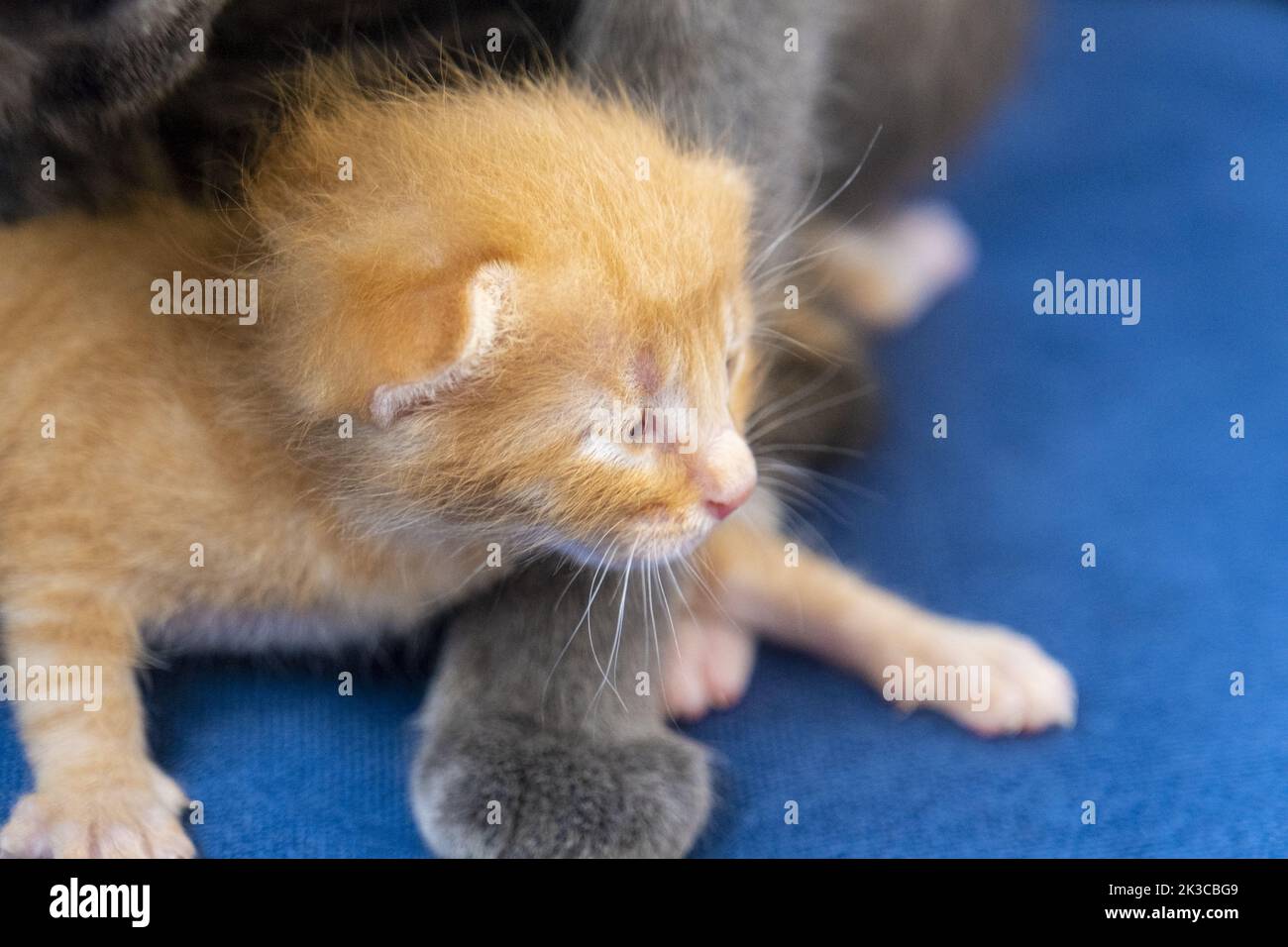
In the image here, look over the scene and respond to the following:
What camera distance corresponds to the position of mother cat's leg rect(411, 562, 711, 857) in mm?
706

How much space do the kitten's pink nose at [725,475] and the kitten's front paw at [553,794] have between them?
0.52 ft

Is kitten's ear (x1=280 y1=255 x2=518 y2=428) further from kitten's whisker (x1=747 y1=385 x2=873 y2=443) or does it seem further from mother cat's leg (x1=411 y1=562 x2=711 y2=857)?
kitten's whisker (x1=747 y1=385 x2=873 y2=443)

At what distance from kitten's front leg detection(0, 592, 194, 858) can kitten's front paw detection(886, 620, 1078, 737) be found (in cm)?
44

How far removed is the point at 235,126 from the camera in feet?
2.42

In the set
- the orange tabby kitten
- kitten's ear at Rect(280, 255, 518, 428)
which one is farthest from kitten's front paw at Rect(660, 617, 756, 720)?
kitten's ear at Rect(280, 255, 518, 428)

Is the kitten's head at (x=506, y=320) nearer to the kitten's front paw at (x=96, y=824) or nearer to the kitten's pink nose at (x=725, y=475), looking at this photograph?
the kitten's pink nose at (x=725, y=475)

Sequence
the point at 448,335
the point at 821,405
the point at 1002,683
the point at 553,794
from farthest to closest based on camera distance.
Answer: the point at 821,405 < the point at 1002,683 < the point at 553,794 < the point at 448,335

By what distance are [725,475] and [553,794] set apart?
7.8 inches

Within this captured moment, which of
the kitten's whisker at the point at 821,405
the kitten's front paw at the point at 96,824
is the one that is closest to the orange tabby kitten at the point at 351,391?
the kitten's front paw at the point at 96,824

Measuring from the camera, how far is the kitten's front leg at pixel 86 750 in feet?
2.12

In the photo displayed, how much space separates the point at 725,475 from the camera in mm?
665

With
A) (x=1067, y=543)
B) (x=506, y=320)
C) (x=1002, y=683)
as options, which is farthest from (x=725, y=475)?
(x=1067, y=543)

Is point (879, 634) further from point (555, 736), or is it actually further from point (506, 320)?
point (506, 320)

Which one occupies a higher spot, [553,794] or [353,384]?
[353,384]
